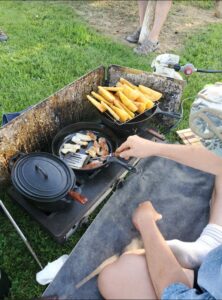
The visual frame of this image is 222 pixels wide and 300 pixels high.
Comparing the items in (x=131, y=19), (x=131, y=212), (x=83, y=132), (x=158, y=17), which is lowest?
(x=131, y=212)

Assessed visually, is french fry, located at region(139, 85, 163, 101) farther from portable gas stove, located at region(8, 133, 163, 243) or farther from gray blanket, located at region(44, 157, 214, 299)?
portable gas stove, located at region(8, 133, 163, 243)

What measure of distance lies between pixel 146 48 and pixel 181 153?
2.70 m

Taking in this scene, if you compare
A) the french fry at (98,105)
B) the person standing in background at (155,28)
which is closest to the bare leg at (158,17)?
the person standing in background at (155,28)

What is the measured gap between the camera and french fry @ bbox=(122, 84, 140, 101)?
2748 mm

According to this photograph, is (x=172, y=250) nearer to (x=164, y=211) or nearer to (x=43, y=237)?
(x=164, y=211)

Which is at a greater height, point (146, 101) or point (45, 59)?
point (146, 101)

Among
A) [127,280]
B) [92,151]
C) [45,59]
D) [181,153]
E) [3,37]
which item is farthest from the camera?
[3,37]

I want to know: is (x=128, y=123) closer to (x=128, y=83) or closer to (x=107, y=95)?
(x=107, y=95)

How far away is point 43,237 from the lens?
2.21 meters

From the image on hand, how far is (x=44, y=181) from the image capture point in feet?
6.62

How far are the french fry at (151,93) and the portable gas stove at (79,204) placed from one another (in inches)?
31.3

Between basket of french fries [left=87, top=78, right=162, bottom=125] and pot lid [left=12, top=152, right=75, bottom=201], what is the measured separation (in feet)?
2.31

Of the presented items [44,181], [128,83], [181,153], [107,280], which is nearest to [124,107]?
[128,83]

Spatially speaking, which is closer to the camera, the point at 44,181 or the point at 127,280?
the point at 127,280
